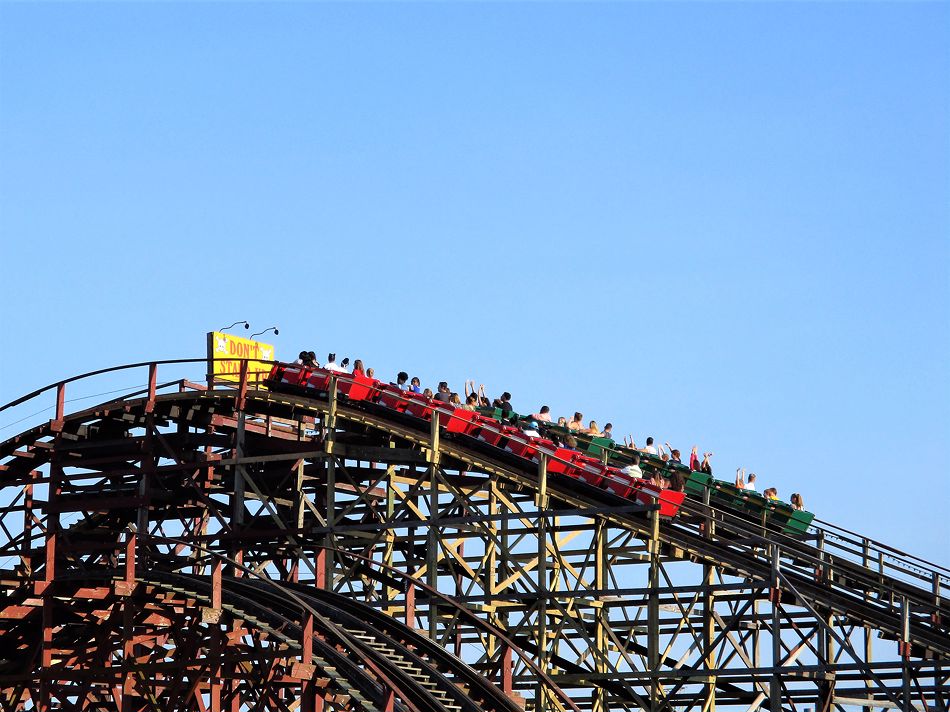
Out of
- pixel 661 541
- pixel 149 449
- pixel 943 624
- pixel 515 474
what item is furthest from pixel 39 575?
pixel 943 624

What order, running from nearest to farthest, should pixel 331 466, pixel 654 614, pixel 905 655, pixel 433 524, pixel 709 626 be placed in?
1. pixel 905 655
2. pixel 654 614
3. pixel 709 626
4. pixel 433 524
5. pixel 331 466

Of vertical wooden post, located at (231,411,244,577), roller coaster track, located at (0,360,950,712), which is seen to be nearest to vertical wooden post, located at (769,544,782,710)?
roller coaster track, located at (0,360,950,712)

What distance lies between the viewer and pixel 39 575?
29344 mm

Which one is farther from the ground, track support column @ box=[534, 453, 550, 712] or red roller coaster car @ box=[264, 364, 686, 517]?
red roller coaster car @ box=[264, 364, 686, 517]

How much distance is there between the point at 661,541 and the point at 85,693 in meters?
10.9

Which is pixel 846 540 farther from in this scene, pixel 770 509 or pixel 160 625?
pixel 160 625

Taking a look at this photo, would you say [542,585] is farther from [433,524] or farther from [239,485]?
[239,485]

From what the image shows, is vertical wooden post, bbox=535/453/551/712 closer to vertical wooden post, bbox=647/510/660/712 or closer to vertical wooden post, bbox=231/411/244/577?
vertical wooden post, bbox=647/510/660/712

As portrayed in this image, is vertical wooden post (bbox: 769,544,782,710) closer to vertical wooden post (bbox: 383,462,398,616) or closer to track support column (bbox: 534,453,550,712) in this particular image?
track support column (bbox: 534,453,550,712)

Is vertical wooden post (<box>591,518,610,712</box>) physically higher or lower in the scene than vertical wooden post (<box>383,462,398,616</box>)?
lower

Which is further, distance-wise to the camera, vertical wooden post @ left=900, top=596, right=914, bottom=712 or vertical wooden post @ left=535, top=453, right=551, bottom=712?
vertical wooden post @ left=535, top=453, right=551, bottom=712

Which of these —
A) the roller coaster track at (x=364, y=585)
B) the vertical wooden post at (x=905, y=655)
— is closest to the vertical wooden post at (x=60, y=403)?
the roller coaster track at (x=364, y=585)

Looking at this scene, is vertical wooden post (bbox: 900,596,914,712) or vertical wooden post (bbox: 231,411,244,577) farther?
vertical wooden post (bbox: 231,411,244,577)

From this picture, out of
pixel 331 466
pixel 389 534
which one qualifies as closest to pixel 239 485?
pixel 331 466
